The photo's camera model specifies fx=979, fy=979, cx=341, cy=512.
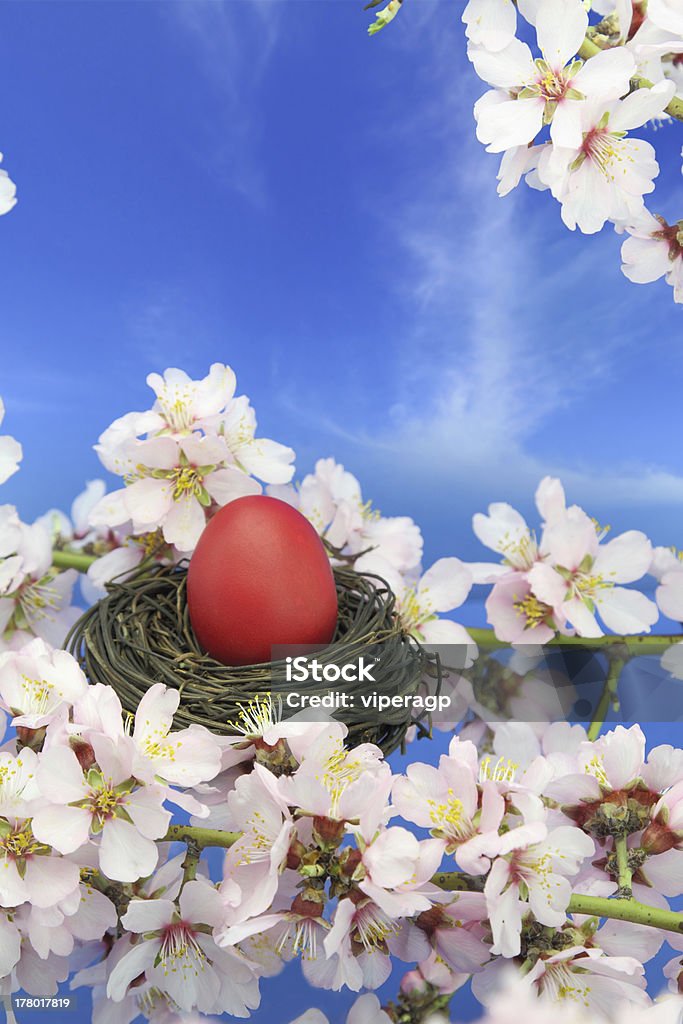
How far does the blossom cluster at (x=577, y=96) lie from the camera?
84 centimetres

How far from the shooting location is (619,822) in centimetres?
85

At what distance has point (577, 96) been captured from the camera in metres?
0.87

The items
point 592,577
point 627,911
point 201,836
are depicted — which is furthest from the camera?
point 592,577

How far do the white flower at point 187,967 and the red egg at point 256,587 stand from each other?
39cm

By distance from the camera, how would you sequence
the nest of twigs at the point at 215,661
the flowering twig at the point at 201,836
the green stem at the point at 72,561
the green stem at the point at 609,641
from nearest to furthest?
the flowering twig at the point at 201,836, the nest of twigs at the point at 215,661, the green stem at the point at 609,641, the green stem at the point at 72,561

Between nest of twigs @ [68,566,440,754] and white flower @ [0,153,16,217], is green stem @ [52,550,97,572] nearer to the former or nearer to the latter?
nest of twigs @ [68,566,440,754]

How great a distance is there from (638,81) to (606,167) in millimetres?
84

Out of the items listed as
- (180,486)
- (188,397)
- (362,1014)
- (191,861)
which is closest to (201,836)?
(191,861)

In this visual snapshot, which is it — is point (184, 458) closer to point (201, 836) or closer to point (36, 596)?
point (36, 596)

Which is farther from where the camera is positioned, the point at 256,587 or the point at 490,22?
the point at 256,587

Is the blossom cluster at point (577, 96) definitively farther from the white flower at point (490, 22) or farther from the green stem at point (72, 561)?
the green stem at point (72, 561)
